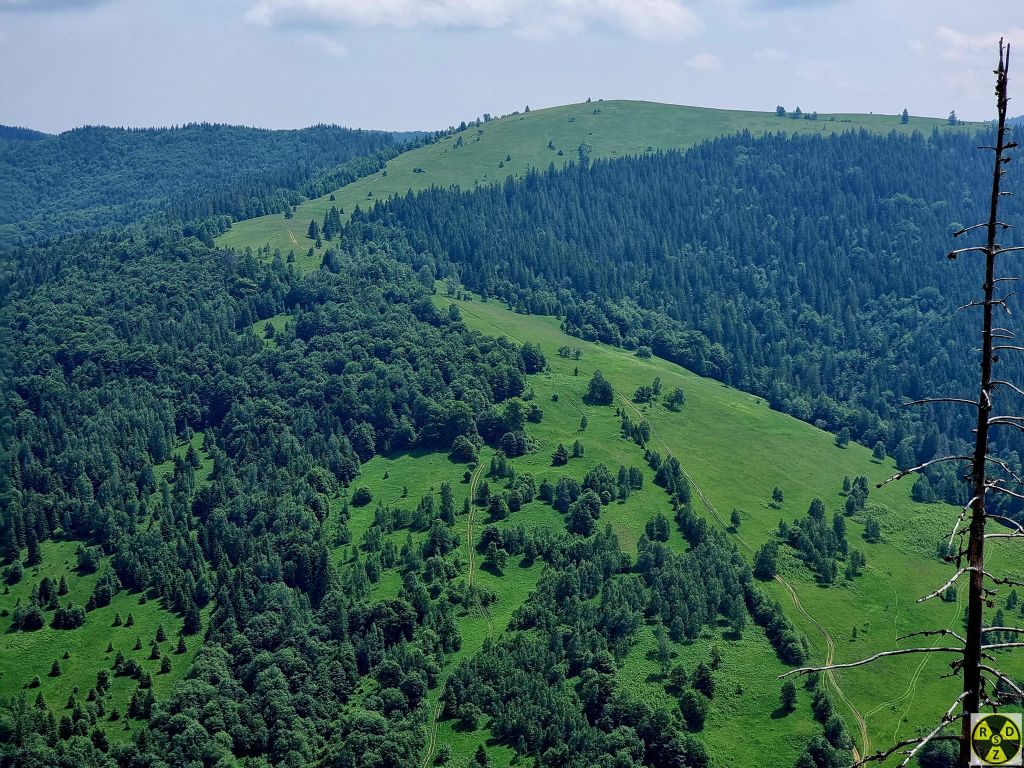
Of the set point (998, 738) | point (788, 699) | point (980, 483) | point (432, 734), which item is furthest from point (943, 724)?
point (432, 734)

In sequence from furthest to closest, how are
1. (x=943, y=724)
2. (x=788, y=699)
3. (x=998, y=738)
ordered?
(x=788, y=699)
(x=998, y=738)
(x=943, y=724)

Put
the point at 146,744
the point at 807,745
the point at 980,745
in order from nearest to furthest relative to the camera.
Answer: the point at 980,745
the point at 807,745
the point at 146,744

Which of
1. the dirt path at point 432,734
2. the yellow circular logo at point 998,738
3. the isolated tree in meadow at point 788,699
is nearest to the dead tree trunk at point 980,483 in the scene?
the yellow circular logo at point 998,738

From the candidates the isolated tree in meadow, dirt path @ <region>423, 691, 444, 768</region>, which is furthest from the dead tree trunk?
the isolated tree in meadow

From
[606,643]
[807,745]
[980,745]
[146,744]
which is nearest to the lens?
[980,745]

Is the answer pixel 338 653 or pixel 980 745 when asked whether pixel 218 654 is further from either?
pixel 980 745

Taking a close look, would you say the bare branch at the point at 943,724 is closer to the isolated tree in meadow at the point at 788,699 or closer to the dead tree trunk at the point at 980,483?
the dead tree trunk at the point at 980,483

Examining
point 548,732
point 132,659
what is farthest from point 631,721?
point 132,659

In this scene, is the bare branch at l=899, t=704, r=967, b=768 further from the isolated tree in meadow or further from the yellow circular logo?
the isolated tree in meadow

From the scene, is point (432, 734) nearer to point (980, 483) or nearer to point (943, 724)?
point (943, 724)
